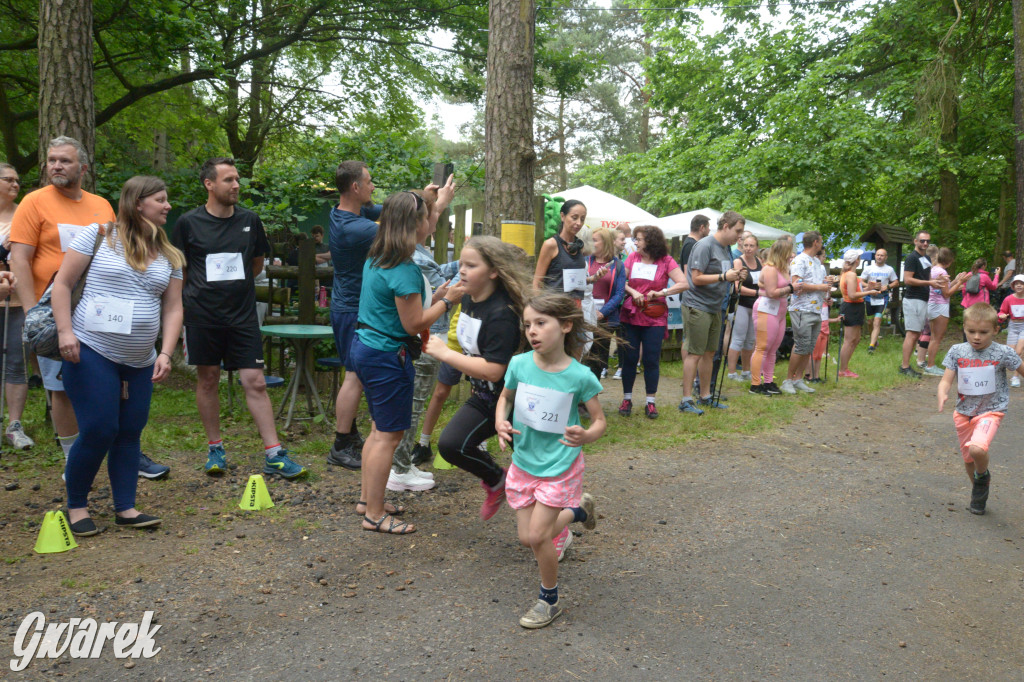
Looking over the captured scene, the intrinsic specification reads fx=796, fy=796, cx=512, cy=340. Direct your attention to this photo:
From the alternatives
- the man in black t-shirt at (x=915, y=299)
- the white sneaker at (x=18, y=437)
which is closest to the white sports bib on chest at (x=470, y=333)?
the white sneaker at (x=18, y=437)

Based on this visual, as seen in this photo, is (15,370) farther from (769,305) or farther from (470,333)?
(769,305)

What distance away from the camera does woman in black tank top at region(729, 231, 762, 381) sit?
31.6 feet

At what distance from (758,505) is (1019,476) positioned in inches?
102

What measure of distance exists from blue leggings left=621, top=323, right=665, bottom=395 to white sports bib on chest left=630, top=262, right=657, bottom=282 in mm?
492

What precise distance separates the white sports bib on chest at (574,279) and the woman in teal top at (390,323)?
2.42 m

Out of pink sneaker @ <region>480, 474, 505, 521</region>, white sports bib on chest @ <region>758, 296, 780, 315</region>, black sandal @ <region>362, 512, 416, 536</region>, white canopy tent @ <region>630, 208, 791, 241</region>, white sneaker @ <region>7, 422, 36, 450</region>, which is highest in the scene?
white canopy tent @ <region>630, 208, 791, 241</region>

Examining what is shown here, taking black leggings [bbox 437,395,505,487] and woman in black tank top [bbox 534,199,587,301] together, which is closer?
black leggings [bbox 437,395,505,487]

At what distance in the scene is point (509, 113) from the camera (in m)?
6.93

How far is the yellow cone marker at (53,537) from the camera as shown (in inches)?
162

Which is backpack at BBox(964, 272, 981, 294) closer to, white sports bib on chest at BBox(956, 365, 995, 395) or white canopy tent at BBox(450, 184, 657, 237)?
white canopy tent at BBox(450, 184, 657, 237)

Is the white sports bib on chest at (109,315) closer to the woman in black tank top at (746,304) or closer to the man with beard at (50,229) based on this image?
the man with beard at (50,229)

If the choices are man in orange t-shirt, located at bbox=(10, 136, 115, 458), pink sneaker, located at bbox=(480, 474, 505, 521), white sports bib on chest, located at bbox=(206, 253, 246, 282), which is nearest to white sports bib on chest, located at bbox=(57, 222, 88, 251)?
man in orange t-shirt, located at bbox=(10, 136, 115, 458)

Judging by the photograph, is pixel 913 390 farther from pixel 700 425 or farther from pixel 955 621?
pixel 955 621

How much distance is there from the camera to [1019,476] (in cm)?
637
